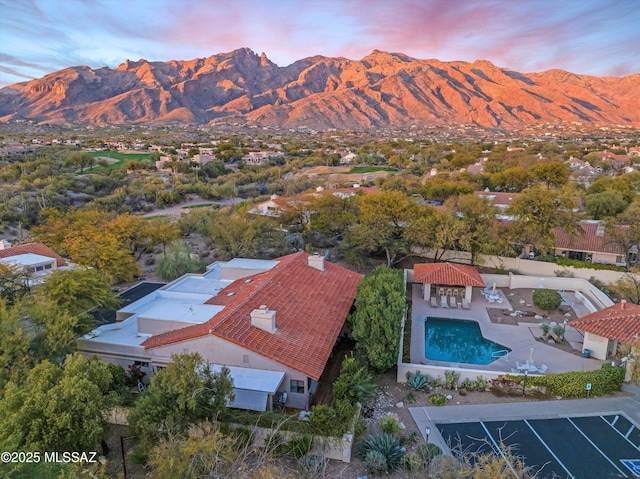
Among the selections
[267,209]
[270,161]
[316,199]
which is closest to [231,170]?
[270,161]

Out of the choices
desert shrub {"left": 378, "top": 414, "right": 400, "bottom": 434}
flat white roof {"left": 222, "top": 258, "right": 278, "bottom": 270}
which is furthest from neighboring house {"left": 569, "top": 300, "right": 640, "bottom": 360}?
flat white roof {"left": 222, "top": 258, "right": 278, "bottom": 270}

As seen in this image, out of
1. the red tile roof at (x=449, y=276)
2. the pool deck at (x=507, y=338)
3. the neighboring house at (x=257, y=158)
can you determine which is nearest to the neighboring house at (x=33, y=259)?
the pool deck at (x=507, y=338)

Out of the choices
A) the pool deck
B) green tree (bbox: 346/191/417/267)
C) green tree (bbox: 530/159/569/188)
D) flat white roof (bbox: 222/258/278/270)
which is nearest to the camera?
the pool deck

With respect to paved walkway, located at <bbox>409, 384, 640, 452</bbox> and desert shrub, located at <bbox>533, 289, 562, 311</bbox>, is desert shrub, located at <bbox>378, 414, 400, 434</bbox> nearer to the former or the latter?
paved walkway, located at <bbox>409, 384, 640, 452</bbox>

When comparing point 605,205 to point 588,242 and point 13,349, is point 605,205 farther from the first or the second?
point 13,349

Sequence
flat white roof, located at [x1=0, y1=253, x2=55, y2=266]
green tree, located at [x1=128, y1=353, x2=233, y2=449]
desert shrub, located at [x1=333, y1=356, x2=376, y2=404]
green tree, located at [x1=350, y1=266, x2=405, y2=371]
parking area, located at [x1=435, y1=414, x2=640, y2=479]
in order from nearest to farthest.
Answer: green tree, located at [x1=128, y1=353, x2=233, y2=449] → parking area, located at [x1=435, y1=414, x2=640, y2=479] → desert shrub, located at [x1=333, y1=356, x2=376, y2=404] → green tree, located at [x1=350, y1=266, x2=405, y2=371] → flat white roof, located at [x1=0, y1=253, x2=55, y2=266]

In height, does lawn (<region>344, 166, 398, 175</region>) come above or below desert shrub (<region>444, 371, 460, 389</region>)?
above

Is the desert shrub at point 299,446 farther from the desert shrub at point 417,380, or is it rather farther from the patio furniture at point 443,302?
the patio furniture at point 443,302
